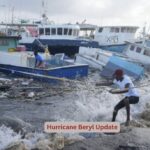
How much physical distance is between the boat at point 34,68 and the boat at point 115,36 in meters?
18.2

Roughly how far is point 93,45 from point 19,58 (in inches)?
802

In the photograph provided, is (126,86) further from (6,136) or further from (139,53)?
(139,53)

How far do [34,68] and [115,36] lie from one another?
2395cm

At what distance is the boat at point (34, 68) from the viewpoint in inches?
1071

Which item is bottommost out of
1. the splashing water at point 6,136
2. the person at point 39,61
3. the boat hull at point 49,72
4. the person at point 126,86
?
the boat hull at point 49,72

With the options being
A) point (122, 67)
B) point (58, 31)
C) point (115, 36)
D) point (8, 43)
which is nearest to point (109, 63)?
point (122, 67)

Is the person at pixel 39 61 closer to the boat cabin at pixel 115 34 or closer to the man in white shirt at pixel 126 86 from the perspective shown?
the man in white shirt at pixel 126 86

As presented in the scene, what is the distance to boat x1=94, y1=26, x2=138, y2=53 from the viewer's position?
160ft

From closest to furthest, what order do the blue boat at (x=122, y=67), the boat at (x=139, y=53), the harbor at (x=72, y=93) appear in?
1. the harbor at (x=72, y=93)
2. the blue boat at (x=122, y=67)
3. the boat at (x=139, y=53)

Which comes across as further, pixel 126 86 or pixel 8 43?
pixel 8 43

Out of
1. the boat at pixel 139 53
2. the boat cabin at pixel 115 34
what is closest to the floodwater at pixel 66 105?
the boat at pixel 139 53

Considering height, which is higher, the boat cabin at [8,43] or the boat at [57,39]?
the boat cabin at [8,43]

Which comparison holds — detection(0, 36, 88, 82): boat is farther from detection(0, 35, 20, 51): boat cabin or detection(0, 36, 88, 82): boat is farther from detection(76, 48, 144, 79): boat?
detection(76, 48, 144, 79): boat

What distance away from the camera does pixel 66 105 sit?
2048cm
